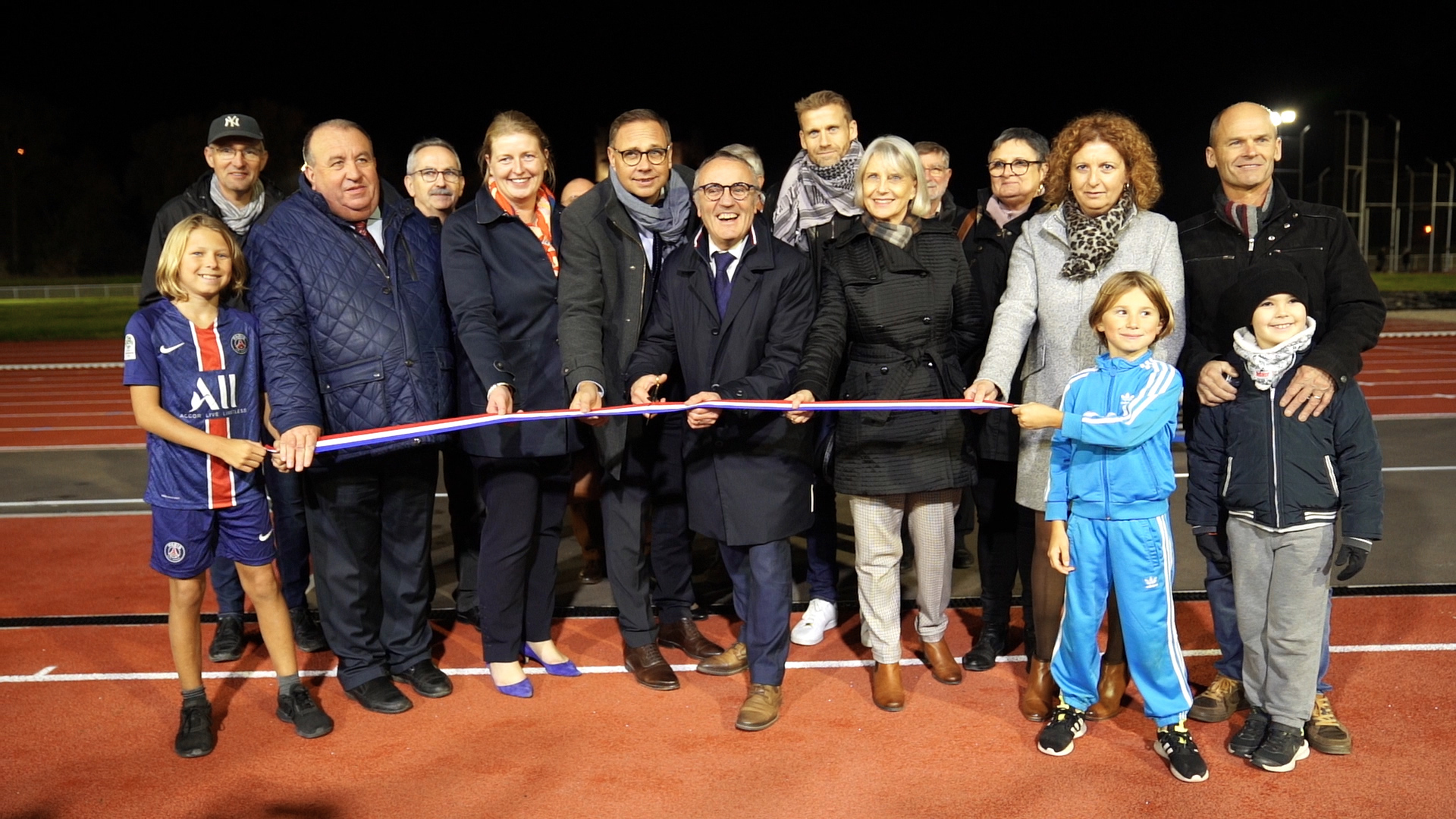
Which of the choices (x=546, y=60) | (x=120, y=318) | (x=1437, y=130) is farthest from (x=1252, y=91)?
(x=120, y=318)

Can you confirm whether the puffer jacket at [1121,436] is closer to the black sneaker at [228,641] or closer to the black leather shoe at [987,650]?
the black leather shoe at [987,650]

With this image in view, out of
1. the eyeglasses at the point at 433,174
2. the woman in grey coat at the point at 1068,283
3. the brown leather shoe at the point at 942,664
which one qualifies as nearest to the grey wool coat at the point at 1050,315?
the woman in grey coat at the point at 1068,283

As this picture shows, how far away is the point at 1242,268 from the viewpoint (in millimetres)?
3752

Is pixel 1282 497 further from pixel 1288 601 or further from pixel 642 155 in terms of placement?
pixel 642 155

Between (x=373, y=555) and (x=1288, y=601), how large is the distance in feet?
10.8

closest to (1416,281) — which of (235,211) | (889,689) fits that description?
(889,689)

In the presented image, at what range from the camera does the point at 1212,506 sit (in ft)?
12.1

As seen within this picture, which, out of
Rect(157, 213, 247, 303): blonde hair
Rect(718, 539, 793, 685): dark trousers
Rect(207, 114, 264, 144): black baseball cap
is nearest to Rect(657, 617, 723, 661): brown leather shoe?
Rect(718, 539, 793, 685): dark trousers

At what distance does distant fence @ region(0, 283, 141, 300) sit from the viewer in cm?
3572

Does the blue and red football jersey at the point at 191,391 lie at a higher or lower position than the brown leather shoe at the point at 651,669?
higher

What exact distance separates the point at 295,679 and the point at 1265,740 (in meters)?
3.40

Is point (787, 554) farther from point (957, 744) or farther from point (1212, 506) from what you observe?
point (1212, 506)

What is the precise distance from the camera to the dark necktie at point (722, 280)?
4.05 meters

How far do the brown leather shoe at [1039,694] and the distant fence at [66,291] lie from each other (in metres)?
37.5
